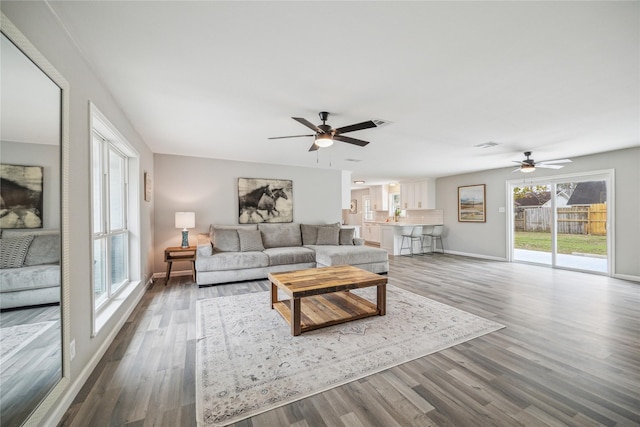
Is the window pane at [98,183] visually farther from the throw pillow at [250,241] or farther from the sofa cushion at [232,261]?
the throw pillow at [250,241]

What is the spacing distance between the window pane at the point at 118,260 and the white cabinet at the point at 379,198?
27.4ft

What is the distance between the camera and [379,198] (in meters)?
10.3

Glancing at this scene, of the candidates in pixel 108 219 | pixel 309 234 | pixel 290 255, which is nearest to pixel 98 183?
pixel 108 219

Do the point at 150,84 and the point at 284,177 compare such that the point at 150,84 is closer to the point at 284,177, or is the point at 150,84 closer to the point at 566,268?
the point at 284,177

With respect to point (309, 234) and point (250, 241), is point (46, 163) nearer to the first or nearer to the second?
point (250, 241)

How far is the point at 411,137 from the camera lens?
3986 millimetres

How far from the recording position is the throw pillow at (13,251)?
1.11 m

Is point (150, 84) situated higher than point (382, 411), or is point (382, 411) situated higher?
point (150, 84)

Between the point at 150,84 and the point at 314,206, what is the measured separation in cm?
448

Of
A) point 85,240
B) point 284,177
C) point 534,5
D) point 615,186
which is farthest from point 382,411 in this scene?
point 615,186

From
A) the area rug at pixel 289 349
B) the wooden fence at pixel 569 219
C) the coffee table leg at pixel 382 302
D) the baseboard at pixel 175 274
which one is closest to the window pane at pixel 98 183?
the area rug at pixel 289 349

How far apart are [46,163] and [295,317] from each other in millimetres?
2073

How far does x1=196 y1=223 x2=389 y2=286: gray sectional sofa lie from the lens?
4.39 meters

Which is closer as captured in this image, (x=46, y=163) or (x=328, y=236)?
(x=46, y=163)
